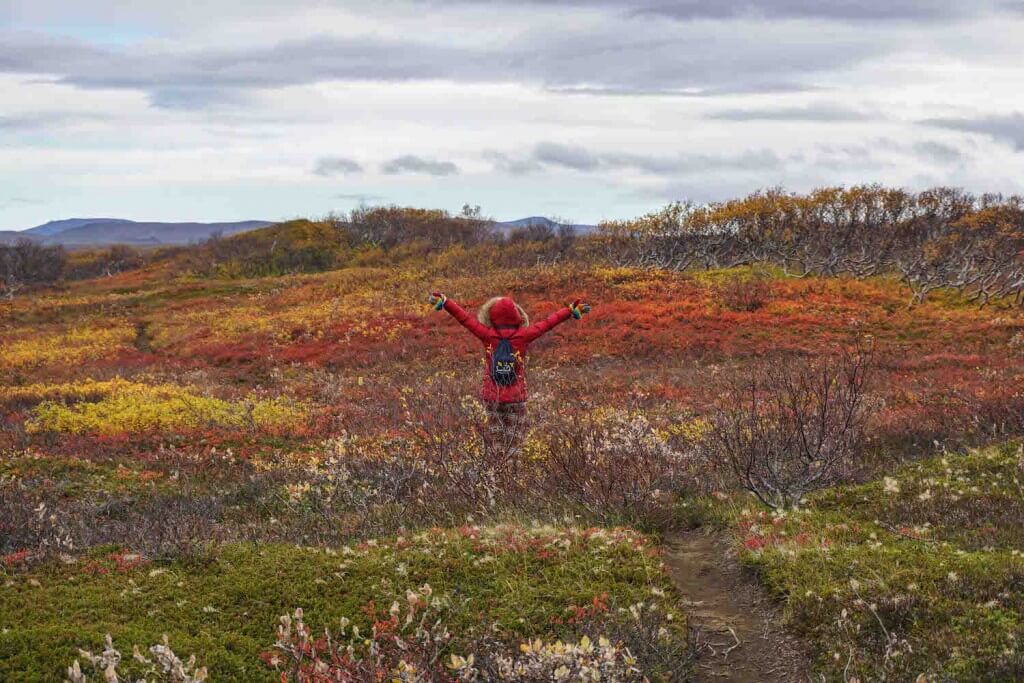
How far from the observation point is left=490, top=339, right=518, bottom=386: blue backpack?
12758mm

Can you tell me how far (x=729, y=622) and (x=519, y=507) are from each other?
342 cm

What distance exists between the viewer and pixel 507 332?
13.0 meters

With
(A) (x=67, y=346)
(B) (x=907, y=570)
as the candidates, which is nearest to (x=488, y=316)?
(B) (x=907, y=570)

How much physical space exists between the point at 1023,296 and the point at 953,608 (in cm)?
3810

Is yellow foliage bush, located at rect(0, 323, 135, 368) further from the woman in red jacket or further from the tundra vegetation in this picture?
the woman in red jacket

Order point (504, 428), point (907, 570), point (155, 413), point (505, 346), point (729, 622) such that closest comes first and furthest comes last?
point (907, 570) < point (729, 622) < point (504, 428) < point (505, 346) < point (155, 413)

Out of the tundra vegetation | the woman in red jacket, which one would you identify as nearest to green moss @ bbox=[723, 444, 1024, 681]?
the tundra vegetation

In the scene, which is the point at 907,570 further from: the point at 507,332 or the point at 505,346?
the point at 507,332

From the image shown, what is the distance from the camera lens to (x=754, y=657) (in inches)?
250

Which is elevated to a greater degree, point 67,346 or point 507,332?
point 507,332

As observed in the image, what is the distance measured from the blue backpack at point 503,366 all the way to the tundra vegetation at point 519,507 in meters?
0.82

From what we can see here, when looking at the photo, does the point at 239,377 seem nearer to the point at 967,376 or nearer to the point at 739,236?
the point at 967,376

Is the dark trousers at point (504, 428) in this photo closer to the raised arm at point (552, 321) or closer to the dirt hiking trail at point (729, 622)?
the raised arm at point (552, 321)

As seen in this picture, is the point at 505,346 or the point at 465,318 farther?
the point at 465,318
